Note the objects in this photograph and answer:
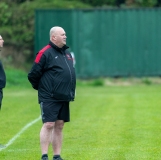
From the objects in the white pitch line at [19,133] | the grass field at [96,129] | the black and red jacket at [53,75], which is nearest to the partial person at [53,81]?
the black and red jacket at [53,75]

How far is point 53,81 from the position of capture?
10.7m

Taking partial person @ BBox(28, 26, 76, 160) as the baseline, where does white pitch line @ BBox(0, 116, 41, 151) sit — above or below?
below

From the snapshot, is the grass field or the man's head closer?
the man's head

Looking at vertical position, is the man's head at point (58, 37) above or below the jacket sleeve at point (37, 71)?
above

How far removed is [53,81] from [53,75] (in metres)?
0.09

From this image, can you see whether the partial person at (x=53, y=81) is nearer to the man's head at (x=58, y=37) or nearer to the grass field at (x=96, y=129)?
the man's head at (x=58, y=37)

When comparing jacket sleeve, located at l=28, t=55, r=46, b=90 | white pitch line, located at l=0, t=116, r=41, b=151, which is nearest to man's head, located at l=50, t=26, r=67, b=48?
jacket sleeve, located at l=28, t=55, r=46, b=90

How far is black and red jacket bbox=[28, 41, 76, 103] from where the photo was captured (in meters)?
10.7

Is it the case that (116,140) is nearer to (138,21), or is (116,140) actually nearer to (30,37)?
(138,21)

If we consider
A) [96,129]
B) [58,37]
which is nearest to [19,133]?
[96,129]

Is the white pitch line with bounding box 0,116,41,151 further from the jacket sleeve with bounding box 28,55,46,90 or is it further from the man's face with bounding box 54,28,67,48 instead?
the man's face with bounding box 54,28,67,48

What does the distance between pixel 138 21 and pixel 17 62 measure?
769cm

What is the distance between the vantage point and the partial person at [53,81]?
10.7m

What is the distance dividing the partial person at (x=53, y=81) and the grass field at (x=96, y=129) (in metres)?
0.84
